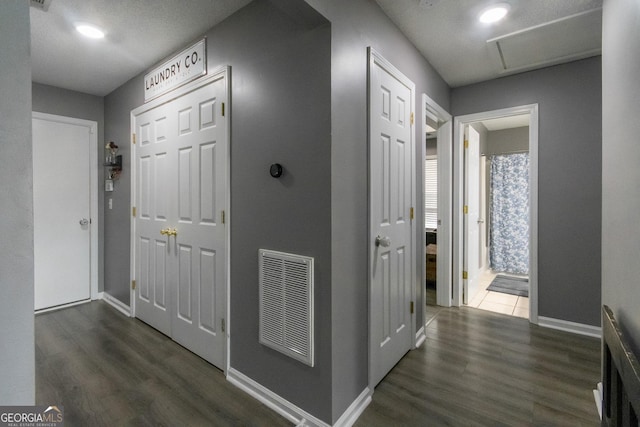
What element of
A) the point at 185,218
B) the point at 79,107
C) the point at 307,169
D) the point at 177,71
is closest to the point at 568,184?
the point at 307,169

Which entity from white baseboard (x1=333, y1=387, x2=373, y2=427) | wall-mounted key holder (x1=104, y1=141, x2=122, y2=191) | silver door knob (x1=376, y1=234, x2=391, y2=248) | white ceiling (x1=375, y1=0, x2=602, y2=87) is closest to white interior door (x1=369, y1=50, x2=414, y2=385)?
silver door knob (x1=376, y1=234, x2=391, y2=248)

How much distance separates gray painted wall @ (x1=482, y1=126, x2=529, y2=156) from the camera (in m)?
4.64

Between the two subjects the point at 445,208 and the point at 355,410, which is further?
the point at 445,208

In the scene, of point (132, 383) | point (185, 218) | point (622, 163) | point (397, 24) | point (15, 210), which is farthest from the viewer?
point (185, 218)

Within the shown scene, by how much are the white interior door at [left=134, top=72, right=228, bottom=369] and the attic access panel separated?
7.73 feet

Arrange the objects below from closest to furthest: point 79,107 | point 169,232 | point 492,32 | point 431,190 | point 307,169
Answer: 1. point 307,169
2. point 492,32
3. point 169,232
4. point 79,107
5. point 431,190

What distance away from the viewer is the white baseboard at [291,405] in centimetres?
Result: 158

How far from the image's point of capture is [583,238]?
272cm

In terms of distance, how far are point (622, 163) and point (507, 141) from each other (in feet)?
13.4

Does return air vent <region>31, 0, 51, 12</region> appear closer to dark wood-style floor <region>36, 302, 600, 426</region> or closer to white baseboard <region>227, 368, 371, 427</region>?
dark wood-style floor <region>36, 302, 600, 426</region>

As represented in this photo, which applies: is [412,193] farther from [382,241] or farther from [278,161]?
[278,161]

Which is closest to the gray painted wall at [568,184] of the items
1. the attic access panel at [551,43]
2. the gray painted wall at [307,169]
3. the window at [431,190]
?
the attic access panel at [551,43]

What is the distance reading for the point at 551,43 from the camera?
2.43 meters

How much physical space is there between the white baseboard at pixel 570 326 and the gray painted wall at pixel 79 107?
4.98 meters
